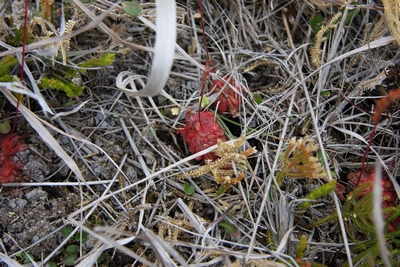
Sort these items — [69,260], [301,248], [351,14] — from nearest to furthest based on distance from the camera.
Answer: [301,248] < [69,260] < [351,14]

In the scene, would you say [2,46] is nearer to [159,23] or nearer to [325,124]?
[159,23]

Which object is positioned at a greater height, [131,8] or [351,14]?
[131,8]

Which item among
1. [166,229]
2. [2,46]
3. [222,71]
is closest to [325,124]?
[222,71]

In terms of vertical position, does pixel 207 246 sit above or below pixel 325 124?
below

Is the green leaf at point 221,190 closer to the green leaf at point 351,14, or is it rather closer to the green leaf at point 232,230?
the green leaf at point 232,230

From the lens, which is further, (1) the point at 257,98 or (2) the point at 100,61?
(1) the point at 257,98

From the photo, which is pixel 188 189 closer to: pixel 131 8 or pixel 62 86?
pixel 62 86

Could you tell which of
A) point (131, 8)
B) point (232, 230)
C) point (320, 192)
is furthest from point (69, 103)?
point (320, 192)

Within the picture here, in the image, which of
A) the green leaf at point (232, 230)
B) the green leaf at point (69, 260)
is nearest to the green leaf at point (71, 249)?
the green leaf at point (69, 260)

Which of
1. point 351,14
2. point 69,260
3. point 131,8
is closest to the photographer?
point 69,260

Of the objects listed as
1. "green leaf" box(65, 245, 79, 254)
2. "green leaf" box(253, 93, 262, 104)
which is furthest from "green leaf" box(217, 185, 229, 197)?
"green leaf" box(65, 245, 79, 254)

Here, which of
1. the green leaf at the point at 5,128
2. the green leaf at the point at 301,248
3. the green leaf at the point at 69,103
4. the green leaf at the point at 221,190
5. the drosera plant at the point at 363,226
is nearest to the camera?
the green leaf at the point at 301,248
